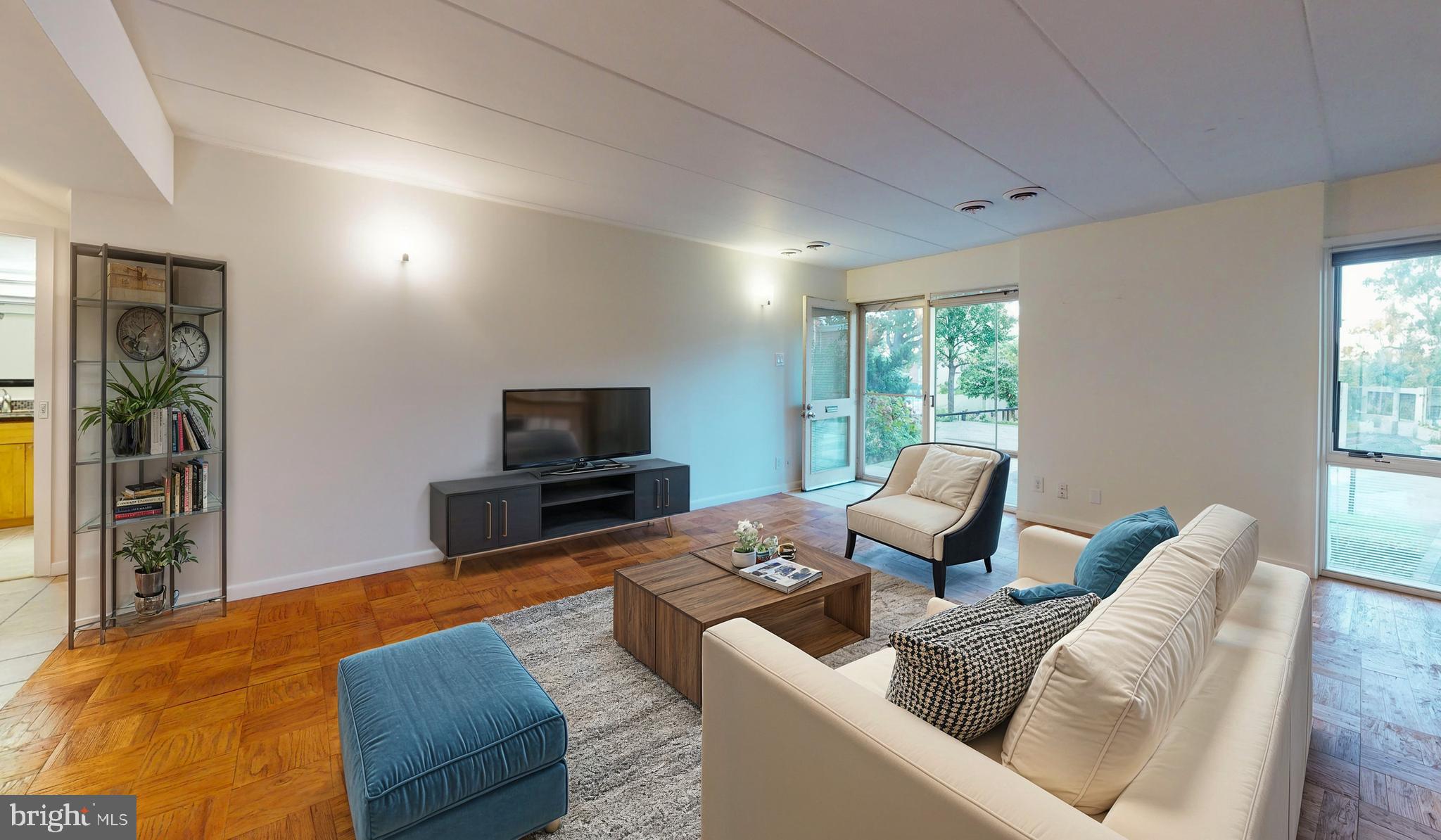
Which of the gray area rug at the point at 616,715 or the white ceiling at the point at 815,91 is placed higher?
the white ceiling at the point at 815,91

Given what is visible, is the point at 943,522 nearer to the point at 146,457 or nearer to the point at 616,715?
the point at 616,715

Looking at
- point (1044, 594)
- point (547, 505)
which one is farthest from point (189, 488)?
point (1044, 594)

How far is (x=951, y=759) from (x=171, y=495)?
11.8ft

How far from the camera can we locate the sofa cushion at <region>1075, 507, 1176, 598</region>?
173cm

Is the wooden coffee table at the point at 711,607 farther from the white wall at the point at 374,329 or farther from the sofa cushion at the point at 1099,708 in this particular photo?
the white wall at the point at 374,329

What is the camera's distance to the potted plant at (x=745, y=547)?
2674mm

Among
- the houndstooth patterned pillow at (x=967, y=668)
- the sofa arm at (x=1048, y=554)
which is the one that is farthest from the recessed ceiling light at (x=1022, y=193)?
the houndstooth patterned pillow at (x=967, y=668)

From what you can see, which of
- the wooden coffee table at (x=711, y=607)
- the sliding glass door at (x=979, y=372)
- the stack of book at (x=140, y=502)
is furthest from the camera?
the sliding glass door at (x=979, y=372)

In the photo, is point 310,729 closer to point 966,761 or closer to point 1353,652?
point 966,761

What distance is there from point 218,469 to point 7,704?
1217mm

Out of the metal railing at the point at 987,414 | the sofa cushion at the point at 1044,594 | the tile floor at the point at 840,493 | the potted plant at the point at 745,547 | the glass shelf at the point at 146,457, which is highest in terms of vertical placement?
the metal railing at the point at 987,414

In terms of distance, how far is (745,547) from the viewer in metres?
2.71

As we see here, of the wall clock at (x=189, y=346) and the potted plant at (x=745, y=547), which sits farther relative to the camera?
Result: the wall clock at (x=189, y=346)

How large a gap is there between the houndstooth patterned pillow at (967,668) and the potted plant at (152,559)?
3.55m
